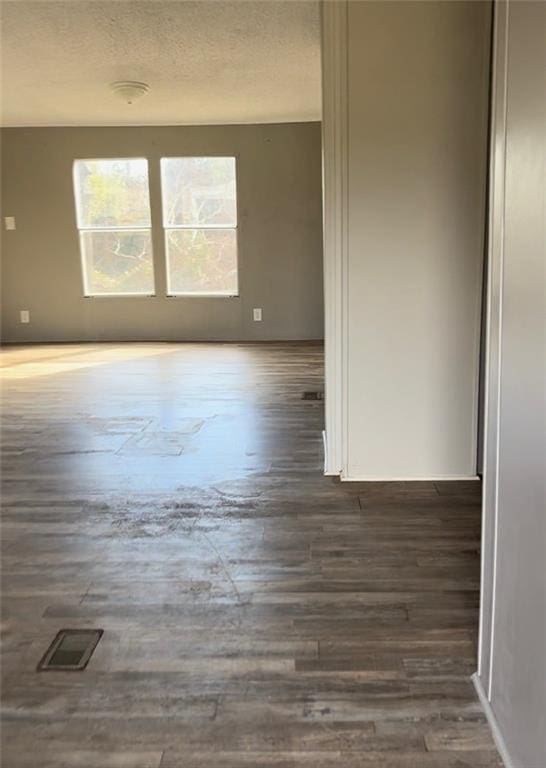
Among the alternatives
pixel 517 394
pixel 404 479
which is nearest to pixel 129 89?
pixel 404 479

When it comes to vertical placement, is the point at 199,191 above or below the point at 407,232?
above

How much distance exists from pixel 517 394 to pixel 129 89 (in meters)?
5.49

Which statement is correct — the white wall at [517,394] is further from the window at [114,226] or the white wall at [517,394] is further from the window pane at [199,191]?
the window at [114,226]

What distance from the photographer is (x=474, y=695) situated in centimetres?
155

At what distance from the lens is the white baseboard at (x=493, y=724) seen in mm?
1332

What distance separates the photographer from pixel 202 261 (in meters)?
7.89

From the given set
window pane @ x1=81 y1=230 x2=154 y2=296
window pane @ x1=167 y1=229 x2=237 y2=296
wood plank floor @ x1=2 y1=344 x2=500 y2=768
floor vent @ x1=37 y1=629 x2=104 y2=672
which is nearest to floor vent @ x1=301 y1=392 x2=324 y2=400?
wood plank floor @ x1=2 y1=344 x2=500 y2=768

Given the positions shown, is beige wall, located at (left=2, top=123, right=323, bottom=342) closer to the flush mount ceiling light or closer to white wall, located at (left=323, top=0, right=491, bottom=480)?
the flush mount ceiling light

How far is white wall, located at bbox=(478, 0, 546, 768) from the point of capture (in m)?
1.15

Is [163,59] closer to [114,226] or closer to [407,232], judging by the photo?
[114,226]

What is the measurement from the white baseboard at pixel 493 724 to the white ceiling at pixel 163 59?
12.9 ft

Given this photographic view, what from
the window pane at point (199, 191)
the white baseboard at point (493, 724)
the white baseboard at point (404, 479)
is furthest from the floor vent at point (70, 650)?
the window pane at point (199, 191)

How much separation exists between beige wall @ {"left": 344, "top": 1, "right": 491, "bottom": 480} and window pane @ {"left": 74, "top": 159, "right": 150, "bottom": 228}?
5460 millimetres

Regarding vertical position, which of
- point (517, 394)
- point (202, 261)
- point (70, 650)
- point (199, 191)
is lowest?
point (70, 650)
